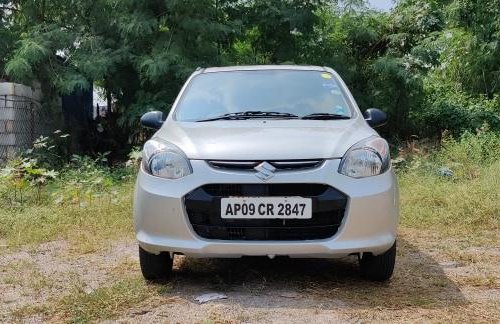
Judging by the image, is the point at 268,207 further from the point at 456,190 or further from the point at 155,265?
the point at 456,190

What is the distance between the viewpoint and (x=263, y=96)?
4.22 meters

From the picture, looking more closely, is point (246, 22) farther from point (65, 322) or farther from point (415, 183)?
point (65, 322)

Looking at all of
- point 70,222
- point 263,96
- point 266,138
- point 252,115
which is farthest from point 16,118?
point 266,138

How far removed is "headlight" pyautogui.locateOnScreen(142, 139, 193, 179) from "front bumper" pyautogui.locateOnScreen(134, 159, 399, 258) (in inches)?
1.9

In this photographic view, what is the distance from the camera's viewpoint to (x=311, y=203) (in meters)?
3.20

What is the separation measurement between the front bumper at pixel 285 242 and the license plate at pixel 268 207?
99mm

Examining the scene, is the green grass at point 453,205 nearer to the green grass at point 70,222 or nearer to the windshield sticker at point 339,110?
the windshield sticker at point 339,110

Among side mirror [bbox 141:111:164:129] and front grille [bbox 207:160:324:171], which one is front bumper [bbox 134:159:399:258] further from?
side mirror [bbox 141:111:164:129]

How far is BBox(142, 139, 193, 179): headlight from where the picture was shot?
10.9 ft

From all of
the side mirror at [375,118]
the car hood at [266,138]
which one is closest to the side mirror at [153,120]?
the car hood at [266,138]

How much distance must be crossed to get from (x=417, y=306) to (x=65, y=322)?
6.16 feet

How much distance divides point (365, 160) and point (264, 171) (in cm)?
60

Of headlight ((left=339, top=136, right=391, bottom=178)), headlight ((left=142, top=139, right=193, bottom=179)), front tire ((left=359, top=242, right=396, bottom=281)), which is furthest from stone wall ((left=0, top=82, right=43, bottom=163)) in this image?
headlight ((left=339, top=136, right=391, bottom=178))

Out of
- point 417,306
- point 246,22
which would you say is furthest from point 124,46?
point 417,306
